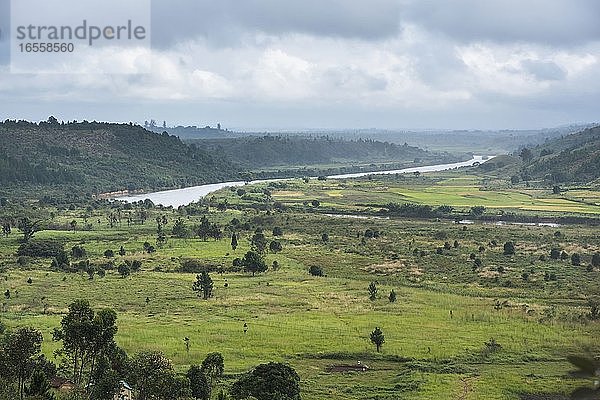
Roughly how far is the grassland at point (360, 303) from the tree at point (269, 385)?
218cm

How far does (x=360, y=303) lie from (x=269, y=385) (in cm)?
2342

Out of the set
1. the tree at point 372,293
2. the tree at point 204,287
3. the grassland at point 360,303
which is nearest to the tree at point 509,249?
the grassland at point 360,303

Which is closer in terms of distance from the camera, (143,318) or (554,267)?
(143,318)

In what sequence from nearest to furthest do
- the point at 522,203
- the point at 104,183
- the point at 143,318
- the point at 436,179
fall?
the point at 143,318, the point at 522,203, the point at 104,183, the point at 436,179

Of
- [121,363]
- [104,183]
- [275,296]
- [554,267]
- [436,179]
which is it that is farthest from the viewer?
[436,179]

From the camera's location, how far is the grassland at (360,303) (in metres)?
35.8

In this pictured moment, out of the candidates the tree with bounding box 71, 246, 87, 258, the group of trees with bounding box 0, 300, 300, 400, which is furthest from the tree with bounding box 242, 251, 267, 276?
the group of trees with bounding box 0, 300, 300, 400

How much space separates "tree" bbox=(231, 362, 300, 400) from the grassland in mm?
2183

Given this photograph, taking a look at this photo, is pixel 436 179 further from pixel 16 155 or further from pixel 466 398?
pixel 466 398

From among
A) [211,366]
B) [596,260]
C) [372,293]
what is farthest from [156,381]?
[596,260]

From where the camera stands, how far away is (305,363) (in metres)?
37.5

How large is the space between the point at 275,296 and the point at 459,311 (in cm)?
1526

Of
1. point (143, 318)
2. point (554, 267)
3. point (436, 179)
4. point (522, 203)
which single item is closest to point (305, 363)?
point (143, 318)

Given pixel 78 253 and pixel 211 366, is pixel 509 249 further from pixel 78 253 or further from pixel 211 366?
pixel 211 366
